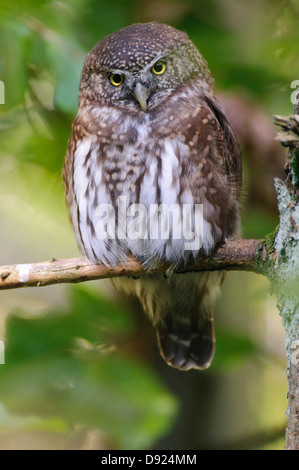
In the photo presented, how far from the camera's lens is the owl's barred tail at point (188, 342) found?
3713mm

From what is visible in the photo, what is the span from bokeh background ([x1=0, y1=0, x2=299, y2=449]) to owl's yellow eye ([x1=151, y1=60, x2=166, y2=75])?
1.53 feet

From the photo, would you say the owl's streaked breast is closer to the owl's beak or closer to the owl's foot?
the owl's beak

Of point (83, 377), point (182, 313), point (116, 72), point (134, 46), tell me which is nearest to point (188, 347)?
point (182, 313)

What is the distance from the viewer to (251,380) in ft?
15.0

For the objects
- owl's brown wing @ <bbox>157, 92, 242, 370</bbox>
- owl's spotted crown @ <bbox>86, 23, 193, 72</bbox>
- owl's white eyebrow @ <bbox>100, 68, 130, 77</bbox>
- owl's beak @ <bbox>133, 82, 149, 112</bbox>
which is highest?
owl's spotted crown @ <bbox>86, 23, 193, 72</bbox>

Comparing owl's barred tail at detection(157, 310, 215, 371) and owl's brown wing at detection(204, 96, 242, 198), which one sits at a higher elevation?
owl's brown wing at detection(204, 96, 242, 198)

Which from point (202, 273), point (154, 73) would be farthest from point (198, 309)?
point (154, 73)

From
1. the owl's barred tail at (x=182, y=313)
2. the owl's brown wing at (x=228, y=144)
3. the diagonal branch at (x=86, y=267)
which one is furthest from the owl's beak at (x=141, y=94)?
the owl's barred tail at (x=182, y=313)

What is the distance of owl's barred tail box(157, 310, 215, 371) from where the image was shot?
3.71 meters

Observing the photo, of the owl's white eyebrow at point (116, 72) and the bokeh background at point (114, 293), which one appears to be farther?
the bokeh background at point (114, 293)

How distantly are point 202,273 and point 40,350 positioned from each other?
0.94 m

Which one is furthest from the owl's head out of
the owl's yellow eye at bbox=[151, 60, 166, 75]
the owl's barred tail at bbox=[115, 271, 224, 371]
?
the owl's barred tail at bbox=[115, 271, 224, 371]

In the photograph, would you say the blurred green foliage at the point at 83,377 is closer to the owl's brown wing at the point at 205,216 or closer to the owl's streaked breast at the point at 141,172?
the owl's brown wing at the point at 205,216

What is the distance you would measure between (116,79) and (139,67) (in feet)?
0.55
